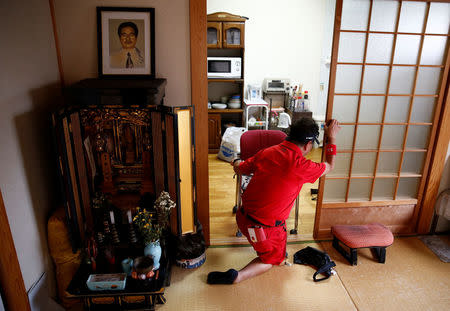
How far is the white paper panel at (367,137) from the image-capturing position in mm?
2680

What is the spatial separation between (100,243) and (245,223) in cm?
106

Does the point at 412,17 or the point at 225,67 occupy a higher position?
the point at 412,17

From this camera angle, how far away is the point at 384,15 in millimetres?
2420

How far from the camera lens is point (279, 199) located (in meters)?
2.15

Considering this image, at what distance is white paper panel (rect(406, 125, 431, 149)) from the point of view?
2727 millimetres

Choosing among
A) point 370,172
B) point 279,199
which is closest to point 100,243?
point 279,199

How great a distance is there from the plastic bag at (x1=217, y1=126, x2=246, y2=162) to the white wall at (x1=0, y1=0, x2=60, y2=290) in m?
2.76

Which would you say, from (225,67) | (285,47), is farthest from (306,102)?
(225,67)

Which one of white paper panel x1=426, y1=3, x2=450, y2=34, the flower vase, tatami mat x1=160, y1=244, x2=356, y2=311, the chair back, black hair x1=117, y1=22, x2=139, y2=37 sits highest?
white paper panel x1=426, y1=3, x2=450, y2=34

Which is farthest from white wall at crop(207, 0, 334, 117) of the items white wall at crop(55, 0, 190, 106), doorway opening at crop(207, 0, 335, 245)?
white wall at crop(55, 0, 190, 106)

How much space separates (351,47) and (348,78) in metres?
0.24

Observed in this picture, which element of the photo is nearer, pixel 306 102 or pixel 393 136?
pixel 393 136

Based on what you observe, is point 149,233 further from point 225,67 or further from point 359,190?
point 225,67

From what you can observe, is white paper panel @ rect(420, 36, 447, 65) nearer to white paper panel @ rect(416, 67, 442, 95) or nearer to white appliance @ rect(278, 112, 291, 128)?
white paper panel @ rect(416, 67, 442, 95)
